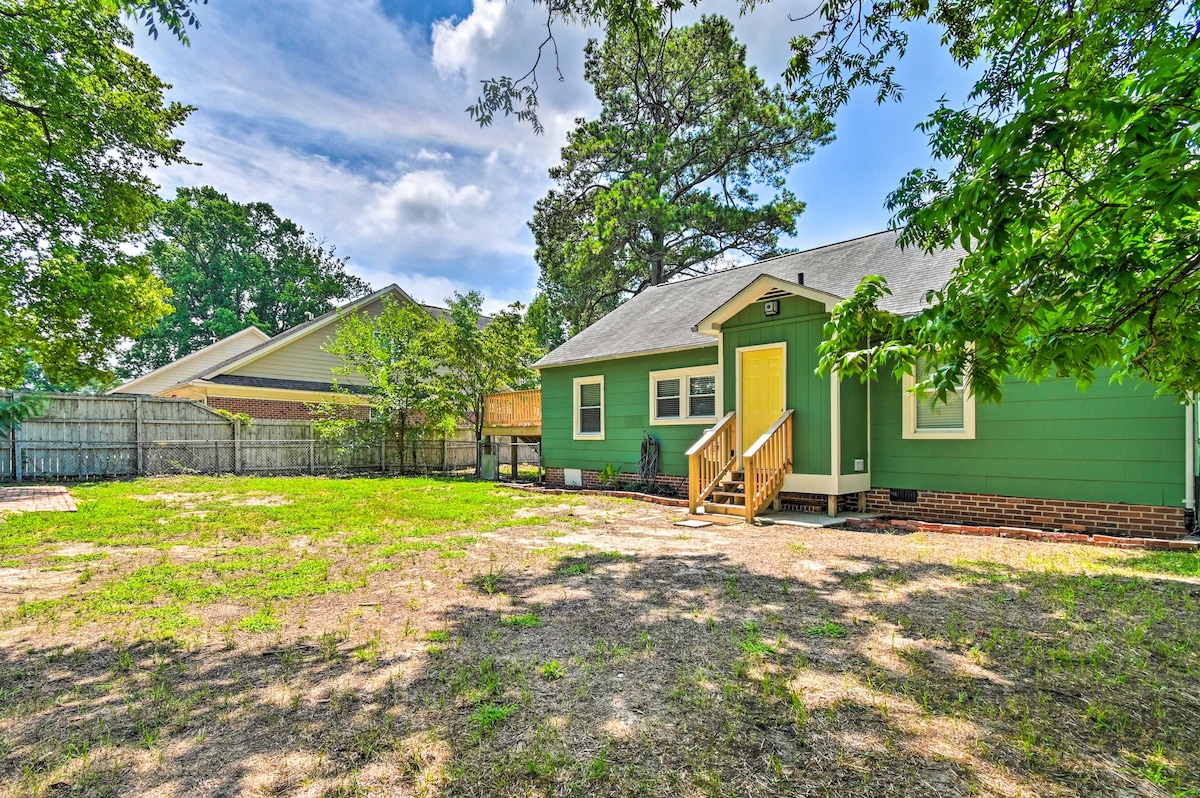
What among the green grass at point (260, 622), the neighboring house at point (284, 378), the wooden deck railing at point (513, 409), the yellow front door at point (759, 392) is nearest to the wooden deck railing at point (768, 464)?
the yellow front door at point (759, 392)

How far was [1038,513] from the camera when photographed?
7.39 m

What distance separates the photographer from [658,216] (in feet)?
68.9

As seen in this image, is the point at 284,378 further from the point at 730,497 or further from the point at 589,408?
the point at 730,497

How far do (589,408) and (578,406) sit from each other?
33 cm

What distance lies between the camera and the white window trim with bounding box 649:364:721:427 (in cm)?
1048

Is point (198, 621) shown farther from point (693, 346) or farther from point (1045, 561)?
point (693, 346)

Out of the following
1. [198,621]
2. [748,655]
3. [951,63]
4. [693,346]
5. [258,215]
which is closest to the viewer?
[748,655]

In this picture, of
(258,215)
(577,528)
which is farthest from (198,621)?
(258,215)

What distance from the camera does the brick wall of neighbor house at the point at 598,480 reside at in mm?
11133

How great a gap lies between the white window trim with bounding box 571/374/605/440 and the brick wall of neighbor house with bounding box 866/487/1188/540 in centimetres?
593

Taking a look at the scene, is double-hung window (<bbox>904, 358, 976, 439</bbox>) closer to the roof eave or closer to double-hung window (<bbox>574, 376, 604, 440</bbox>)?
the roof eave

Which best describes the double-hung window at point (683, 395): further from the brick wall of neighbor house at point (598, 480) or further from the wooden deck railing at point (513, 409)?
the wooden deck railing at point (513, 409)

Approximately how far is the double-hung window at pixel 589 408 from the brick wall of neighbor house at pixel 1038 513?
6.08m

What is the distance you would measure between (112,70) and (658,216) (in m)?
15.5
